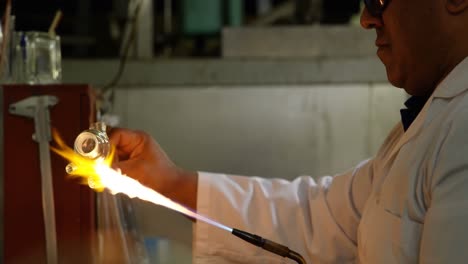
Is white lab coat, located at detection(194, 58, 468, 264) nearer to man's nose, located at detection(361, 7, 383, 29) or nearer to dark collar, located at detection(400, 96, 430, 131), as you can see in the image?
dark collar, located at detection(400, 96, 430, 131)

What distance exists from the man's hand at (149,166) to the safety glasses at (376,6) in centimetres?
56

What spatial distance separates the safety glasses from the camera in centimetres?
116

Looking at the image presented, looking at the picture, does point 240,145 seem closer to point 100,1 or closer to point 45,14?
point 45,14

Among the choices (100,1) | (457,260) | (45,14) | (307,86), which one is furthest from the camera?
(100,1)

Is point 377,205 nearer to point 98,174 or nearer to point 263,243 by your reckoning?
point 263,243

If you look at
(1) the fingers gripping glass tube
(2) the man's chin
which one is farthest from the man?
(1) the fingers gripping glass tube

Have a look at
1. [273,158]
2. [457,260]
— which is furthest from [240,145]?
[457,260]

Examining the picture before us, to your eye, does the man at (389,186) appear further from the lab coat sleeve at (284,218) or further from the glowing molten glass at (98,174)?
the glowing molten glass at (98,174)

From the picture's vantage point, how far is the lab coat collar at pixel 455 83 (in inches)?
41.1

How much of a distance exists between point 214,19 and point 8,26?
4.78ft

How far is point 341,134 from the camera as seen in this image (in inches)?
89.4

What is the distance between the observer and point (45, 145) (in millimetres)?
1169

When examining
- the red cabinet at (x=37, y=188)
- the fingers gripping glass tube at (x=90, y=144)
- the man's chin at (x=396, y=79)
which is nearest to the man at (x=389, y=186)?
the man's chin at (x=396, y=79)

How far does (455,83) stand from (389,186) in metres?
0.22
